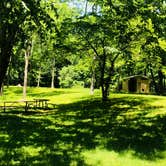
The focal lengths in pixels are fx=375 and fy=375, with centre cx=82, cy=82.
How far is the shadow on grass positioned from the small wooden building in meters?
40.8

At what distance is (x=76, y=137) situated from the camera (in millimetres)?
16312

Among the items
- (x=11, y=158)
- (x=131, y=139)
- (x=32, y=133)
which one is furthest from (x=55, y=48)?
(x=11, y=158)

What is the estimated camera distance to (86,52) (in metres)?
33.2

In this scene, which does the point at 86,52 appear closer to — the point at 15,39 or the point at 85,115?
the point at 85,115

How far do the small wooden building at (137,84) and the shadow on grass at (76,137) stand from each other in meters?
40.8

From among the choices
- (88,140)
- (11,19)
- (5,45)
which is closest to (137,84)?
(88,140)

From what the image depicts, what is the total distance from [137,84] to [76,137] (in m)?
50.1

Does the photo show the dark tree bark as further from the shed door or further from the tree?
the shed door

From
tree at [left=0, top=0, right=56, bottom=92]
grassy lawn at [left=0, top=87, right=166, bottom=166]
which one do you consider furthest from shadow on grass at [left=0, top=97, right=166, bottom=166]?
tree at [left=0, top=0, right=56, bottom=92]

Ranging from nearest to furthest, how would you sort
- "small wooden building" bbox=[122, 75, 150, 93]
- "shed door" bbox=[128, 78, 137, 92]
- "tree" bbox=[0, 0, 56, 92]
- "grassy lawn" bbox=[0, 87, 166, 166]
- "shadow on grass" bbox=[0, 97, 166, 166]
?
"tree" bbox=[0, 0, 56, 92]
"grassy lawn" bbox=[0, 87, 166, 166]
"shadow on grass" bbox=[0, 97, 166, 166]
"small wooden building" bbox=[122, 75, 150, 93]
"shed door" bbox=[128, 78, 137, 92]

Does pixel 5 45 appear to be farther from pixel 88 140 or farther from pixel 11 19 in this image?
pixel 88 140

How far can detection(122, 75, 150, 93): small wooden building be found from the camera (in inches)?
2564

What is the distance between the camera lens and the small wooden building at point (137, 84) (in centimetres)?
6512

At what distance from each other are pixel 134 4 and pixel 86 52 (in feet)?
31.0
